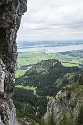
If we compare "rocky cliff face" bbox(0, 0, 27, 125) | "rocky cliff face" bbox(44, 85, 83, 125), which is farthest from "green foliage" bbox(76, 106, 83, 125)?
"rocky cliff face" bbox(0, 0, 27, 125)

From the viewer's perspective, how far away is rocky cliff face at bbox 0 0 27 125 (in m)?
34.1

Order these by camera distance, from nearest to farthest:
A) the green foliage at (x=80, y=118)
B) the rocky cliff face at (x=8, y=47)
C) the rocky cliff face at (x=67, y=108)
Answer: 1. the rocky cliff face at (x=8, y=47)
2. the green foliage at (x=80, y=118)
3. the rocky cliff face at (x=67, y=108)

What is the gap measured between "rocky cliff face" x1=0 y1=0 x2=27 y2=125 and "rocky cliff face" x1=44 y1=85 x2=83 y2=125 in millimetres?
85347

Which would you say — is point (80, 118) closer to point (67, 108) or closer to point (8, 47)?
point (67, 108)

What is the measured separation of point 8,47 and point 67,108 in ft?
341

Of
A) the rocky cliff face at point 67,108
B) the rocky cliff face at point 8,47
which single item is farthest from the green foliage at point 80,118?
the rocky cliff face at point 8,47

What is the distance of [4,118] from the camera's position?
33.7 m

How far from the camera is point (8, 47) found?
4025cm

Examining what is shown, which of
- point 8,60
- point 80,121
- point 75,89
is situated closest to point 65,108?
point 75,89

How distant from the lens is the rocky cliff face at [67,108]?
126863 millimetres

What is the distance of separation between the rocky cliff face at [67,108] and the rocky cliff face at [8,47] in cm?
8535

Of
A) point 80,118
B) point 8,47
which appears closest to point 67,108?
point 80,118

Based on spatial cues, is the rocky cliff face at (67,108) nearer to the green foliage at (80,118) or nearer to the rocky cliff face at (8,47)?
the green foliage at (80,118)

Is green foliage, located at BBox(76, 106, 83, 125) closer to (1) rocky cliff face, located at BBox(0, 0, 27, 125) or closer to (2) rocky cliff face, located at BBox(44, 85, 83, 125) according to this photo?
(2) rocky cliff face, located at BBox(44, 85, 83, 125)
